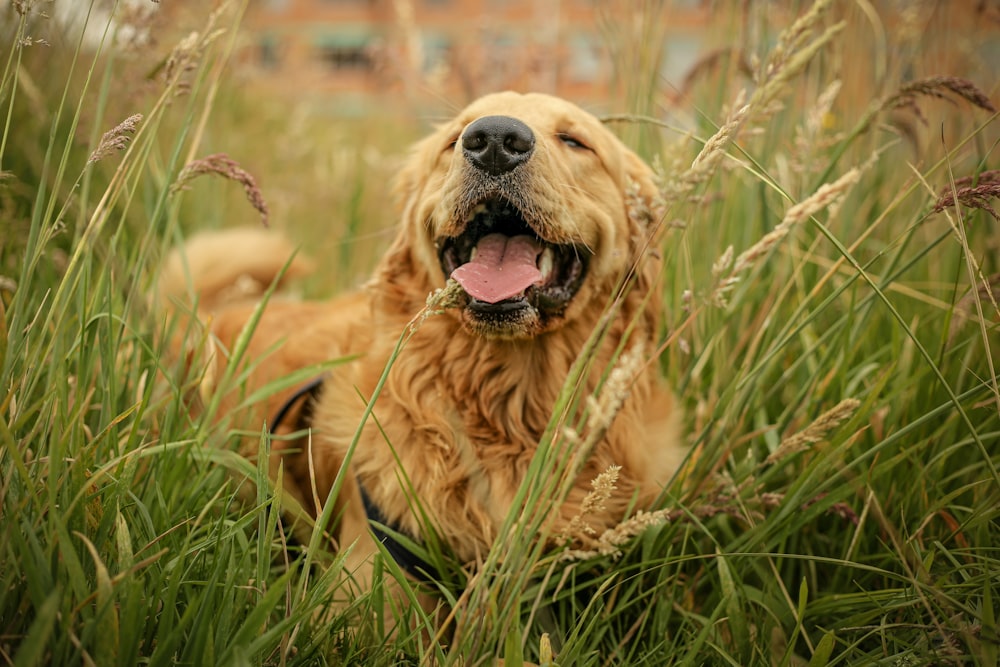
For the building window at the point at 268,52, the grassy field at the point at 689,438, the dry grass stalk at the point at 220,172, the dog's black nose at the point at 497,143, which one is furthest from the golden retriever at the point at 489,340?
the building window at the point at 268,52

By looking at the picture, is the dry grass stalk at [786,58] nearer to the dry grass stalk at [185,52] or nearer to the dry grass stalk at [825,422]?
the dry grass stalk at [825,422]

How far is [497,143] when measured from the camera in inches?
73.5

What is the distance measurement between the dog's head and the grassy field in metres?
0.27

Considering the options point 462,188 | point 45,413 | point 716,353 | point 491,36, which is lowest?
point 45,413

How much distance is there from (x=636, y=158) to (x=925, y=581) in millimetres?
1634

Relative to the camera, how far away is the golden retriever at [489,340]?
1.94 m

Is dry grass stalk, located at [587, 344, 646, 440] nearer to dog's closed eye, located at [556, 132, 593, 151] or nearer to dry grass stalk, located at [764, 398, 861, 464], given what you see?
dry grass stalk, located at [764, 398, 861, 464]

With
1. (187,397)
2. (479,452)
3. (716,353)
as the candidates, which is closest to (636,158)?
(716,353)

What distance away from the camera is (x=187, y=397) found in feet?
6.98

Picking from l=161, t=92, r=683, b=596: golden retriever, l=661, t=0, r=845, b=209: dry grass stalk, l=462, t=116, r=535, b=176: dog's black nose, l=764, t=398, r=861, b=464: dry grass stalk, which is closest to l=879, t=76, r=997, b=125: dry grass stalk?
l=661, t=0, r=845, b=209: dry grass stalk

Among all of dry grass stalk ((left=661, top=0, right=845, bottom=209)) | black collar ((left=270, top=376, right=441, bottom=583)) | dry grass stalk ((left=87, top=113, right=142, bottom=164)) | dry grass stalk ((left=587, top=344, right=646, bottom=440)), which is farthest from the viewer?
black collar ((left=270, top=376, right=441, bottom=583))

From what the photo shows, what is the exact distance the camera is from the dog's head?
6.31 feet

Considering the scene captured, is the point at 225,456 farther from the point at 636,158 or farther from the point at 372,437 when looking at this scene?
the point at 636,158

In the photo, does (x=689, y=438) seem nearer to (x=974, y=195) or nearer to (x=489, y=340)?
(x=489, y=340)
